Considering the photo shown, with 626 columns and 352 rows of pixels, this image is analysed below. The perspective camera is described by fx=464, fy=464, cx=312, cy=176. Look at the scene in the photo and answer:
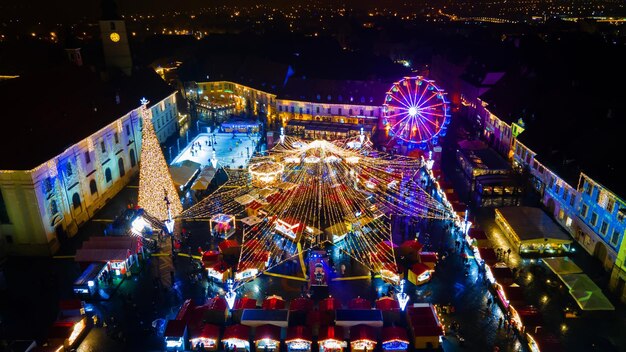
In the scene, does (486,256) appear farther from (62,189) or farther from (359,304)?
(62,189)

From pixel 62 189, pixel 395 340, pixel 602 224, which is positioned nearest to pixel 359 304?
pixel 395 340

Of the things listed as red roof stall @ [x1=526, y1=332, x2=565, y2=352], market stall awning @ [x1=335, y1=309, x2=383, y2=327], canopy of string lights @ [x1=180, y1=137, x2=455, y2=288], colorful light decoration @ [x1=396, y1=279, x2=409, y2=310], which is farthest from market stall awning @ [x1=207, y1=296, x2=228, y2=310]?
red roof stall @ [x1=526, y1=332, x2=565, y2=352]

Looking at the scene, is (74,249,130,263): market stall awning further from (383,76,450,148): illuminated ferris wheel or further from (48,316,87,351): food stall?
(383,76,450,148): illuminated ferris wheel

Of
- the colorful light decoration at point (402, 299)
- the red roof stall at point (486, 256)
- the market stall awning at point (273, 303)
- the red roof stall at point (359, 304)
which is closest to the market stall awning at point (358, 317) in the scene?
the red roof stall at point (359, 304)

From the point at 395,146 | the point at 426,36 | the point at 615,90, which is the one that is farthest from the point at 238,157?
the point at 426,36

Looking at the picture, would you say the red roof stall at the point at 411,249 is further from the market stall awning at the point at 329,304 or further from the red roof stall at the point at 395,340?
the red roof stall at the point at 395,340

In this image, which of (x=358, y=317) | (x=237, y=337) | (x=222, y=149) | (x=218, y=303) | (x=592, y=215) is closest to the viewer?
(x=237, y=337)
